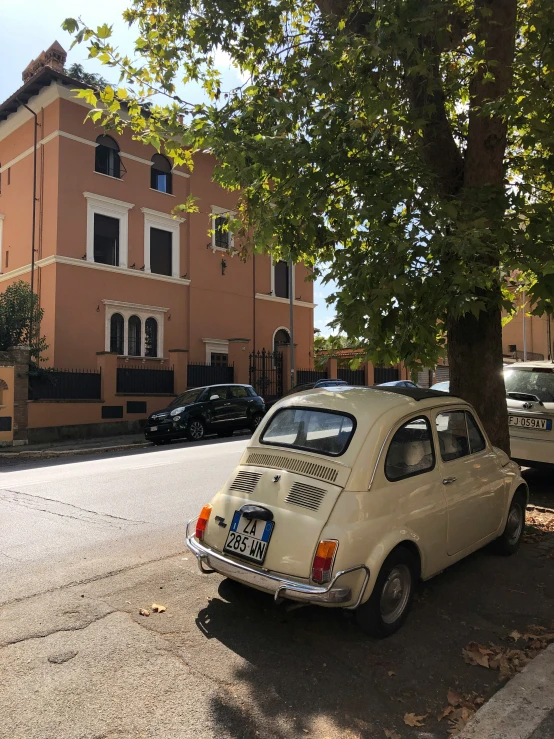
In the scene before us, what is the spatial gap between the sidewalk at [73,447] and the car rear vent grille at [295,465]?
11.7 m

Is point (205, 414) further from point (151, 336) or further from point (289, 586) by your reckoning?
point (289, 586)

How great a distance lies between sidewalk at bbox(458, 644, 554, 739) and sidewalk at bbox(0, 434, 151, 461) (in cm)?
1336

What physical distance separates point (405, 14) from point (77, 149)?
750 inches

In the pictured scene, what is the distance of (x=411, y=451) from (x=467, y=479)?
2.43ft

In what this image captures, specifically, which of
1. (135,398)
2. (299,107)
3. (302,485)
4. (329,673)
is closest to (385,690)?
(329,673)

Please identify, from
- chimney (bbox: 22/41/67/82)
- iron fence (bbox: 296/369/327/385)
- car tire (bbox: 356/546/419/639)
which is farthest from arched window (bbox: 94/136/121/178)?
car tire (bbox: 356/546/419/639)

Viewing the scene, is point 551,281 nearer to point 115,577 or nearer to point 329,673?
point 329,673

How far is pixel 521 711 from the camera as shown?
2893mm

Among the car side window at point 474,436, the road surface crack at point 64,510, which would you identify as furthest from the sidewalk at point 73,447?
the car side window at point 474,436

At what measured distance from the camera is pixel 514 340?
153 feet

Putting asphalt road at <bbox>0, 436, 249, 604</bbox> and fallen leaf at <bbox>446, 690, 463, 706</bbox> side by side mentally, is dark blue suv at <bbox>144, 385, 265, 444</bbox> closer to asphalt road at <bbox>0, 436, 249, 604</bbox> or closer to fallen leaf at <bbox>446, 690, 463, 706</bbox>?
asphalt road at <bbox>0, 436, 249, 604</bbox>

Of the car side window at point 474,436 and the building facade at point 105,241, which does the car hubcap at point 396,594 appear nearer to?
the car side window at point 474,436

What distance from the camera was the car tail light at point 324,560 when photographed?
11.0 feet

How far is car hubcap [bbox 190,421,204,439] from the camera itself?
16448 millimetres
